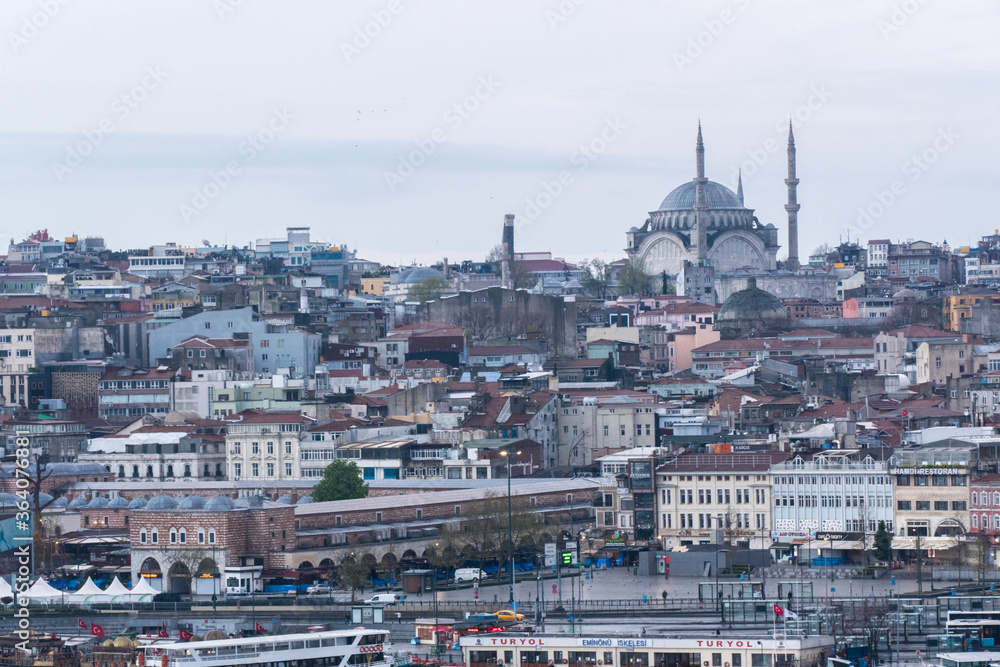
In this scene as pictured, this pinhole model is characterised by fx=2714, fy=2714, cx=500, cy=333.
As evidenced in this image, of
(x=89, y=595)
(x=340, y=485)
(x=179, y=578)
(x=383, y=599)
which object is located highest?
(x=340, y=485)

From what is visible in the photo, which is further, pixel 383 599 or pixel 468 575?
pixel 468 575

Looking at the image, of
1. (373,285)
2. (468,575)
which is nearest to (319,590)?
(468,575)

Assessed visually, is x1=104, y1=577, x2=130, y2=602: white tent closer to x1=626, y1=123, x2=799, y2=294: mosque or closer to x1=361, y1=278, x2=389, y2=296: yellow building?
x1=361, y1=278, x2=389, y2=296: yellow building

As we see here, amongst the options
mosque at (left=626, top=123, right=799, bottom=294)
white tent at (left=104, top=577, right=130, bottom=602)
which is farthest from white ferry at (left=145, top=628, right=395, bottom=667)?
mosque at (left=626, top=123, right=799, bottom=294)

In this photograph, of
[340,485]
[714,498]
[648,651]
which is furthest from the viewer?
[340,485]

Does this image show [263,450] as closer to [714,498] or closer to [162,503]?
[162,503]

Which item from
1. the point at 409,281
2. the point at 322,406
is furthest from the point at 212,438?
the point at 409,281

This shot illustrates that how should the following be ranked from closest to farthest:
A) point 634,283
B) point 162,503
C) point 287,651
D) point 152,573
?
point 287,651 < point 152,573 < point 162,503 < point 634,283
